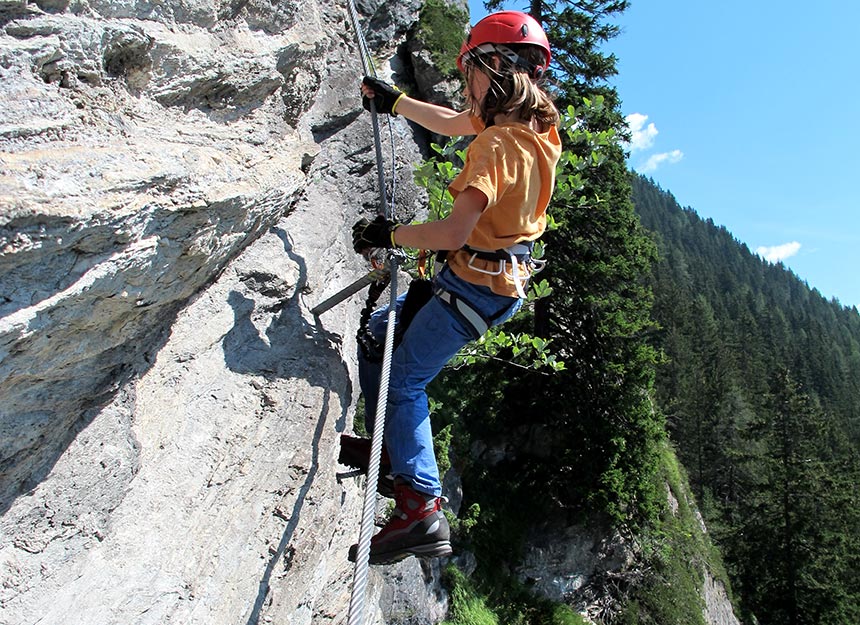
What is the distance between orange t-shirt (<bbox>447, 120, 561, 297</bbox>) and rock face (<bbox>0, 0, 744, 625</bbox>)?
139 centimetres

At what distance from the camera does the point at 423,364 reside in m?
3.55

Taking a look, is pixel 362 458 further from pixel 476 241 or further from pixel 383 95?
pixel 383 95

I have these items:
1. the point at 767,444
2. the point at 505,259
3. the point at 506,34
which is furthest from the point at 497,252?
the point at 767,444

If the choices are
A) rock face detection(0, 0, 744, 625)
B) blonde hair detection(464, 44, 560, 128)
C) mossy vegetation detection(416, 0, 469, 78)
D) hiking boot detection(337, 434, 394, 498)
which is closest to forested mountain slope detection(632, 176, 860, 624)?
mossy vegetation detection(416, 0, 469, 78)

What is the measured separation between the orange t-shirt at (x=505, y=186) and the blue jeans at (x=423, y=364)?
0.37 feet

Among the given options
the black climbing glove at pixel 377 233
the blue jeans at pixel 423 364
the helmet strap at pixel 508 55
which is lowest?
the blue jeans at pixel 423 364

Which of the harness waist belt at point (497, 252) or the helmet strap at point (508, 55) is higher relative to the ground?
the helmet strap at point (508, 55)

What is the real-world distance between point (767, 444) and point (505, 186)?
1459 inches

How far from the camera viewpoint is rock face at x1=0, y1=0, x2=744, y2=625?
100 inches

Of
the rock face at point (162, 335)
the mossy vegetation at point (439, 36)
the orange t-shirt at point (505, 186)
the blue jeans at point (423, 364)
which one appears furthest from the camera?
the mossy vegetation at point (439, 36)

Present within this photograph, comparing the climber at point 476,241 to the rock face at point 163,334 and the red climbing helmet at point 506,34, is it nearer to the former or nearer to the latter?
the red climbing helmet at point 506,34

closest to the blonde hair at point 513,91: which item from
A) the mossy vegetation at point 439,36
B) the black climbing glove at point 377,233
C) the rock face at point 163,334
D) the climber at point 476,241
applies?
the climber at point 476,241

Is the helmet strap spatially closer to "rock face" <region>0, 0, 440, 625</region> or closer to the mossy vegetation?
"rock face" <region>0, 0, 440, 625</region>

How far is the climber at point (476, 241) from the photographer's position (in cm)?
309
